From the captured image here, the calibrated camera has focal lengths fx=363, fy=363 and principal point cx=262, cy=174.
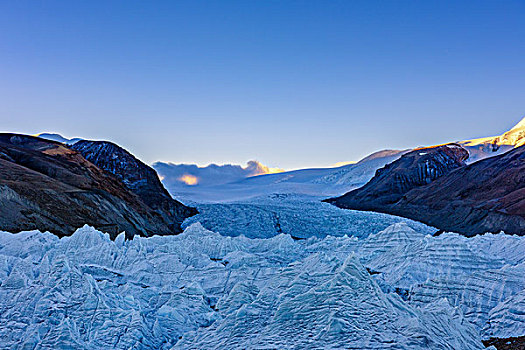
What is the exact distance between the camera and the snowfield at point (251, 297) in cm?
621

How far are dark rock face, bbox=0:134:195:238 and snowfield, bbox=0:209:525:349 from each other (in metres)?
4.60

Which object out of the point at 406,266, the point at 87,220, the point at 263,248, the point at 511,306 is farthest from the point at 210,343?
the point at 87,220

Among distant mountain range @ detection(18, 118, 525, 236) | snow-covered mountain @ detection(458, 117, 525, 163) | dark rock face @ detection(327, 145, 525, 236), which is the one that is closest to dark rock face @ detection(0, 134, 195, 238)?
distant mountain range @ detection(18, 118, 525, 236)

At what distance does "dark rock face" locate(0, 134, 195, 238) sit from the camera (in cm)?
1595

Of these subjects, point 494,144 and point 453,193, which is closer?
point 453,193

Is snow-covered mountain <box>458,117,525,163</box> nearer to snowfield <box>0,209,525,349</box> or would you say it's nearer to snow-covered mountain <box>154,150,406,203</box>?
snow-covered mountain <box>154,150,406,203</box>

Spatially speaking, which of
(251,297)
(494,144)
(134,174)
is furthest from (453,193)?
(494,144)

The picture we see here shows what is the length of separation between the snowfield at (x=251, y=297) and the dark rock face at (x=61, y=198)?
4.60m

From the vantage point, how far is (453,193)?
117 feet

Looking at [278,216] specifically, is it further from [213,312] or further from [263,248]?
[213,312]

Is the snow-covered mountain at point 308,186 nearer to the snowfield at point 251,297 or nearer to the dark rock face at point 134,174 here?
the dark rock face at point 134,174

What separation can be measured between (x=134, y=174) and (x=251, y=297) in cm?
3277

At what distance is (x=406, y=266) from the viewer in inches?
466

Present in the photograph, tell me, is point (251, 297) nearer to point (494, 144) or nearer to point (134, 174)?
point (134, 174)
